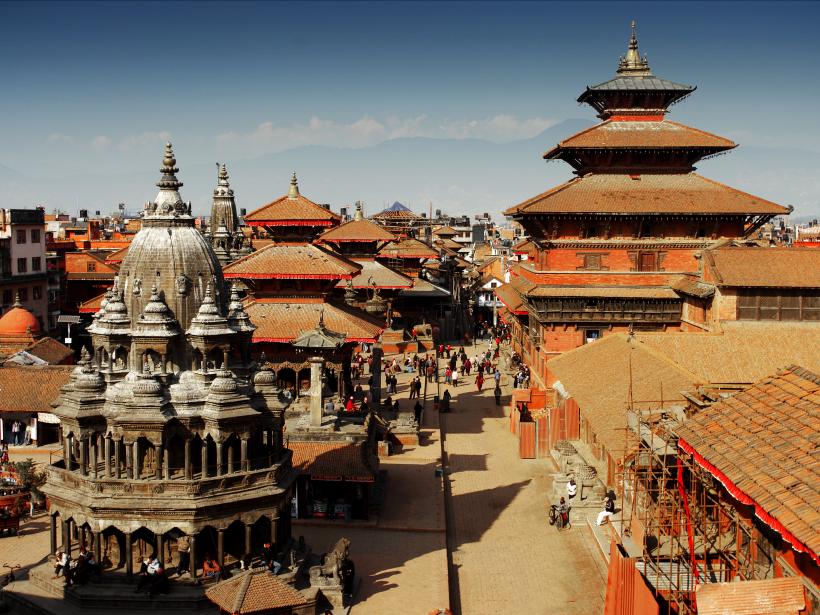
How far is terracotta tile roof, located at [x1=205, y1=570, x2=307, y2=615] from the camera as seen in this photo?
16297 millimetres

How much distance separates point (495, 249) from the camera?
13375cm

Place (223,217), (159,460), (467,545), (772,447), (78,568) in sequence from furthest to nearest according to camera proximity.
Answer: (223,217)
(467,545)
(159,460)
(78,568)
(772,447)

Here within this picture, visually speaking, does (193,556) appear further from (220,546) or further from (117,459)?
(117,459)

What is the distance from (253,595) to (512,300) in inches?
1412

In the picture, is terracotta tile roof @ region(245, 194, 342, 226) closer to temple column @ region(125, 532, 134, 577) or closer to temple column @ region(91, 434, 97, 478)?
temple column @ region(91, 434, 97, 478)

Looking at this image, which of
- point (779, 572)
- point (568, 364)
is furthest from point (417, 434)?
point (779, 572)

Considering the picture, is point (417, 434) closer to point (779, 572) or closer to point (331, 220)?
point (331, 220)

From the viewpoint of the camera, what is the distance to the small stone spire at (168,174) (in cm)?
2244

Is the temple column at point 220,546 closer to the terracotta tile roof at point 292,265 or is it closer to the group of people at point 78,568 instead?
the group of people at point 78,568

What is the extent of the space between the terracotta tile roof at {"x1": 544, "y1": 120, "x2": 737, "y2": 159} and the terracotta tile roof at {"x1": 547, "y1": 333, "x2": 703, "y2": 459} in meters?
12.1

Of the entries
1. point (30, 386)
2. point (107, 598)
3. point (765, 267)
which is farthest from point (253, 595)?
point (765, 267)

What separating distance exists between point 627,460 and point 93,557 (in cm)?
1223

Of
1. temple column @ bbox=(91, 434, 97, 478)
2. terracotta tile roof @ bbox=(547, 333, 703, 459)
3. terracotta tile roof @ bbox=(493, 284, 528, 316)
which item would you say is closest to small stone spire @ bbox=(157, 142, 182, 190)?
temple column @ bbox=(91, 434, 97, 478)

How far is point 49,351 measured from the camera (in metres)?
42.6
